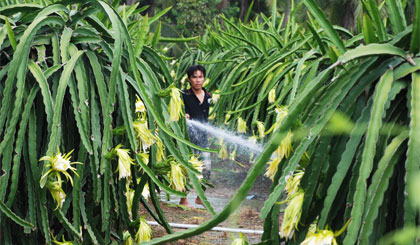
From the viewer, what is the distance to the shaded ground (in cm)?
404

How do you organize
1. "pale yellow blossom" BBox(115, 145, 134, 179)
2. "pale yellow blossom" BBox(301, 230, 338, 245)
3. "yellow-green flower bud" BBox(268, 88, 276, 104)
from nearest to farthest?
"pale yellow blossom" BBox(301, 230, 338, 245) < "pale yellow blossom" BBox(115, 145, 134, 179) < "yellow-green flower bud" BBox(268, 88, 276, 104)

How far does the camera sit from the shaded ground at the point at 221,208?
13.2 ft

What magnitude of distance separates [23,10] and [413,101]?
1.68 meters

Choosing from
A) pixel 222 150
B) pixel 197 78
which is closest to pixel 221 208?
pixel 197 78

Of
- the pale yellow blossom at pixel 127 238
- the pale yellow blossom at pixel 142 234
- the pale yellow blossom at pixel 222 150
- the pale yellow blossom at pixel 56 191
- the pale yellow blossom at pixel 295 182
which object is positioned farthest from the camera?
the pale yellow blossom at pixel 222 150

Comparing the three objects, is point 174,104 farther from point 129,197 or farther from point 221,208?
point 221,208

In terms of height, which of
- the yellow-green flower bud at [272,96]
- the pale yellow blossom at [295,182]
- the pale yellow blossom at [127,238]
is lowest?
the pale yellow blossom at [127,238]

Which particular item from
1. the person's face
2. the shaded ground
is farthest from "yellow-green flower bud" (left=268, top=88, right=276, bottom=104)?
the person's face

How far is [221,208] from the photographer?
5.00 m

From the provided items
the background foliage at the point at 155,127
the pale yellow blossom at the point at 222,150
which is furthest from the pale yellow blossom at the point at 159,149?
the pale yellow blossom at the point at 222,150

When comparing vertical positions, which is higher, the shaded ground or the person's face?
the person's face

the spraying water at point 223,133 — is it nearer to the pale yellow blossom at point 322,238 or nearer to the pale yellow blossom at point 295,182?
the pale yellow blossom at point 295,182

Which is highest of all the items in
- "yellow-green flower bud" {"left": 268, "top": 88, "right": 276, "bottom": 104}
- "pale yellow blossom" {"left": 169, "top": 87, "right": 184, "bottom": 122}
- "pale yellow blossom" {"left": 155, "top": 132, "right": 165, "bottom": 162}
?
"yellow-green flower bud" {"left": 268, "top": 88, "right": 276, "bottom": 104}

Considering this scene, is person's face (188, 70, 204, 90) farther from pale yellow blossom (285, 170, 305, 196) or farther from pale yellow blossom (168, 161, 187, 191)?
pale yellow blossom (285, 170, 305, 196)
